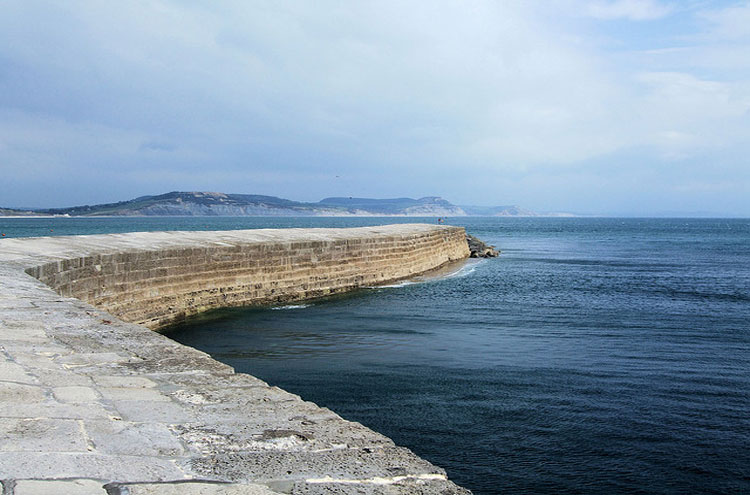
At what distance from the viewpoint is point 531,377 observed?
8.05 m

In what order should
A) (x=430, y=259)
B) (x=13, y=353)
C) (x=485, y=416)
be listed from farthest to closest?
(x=430, y=259) < (x=485, y=416) < (x=13, y=353)

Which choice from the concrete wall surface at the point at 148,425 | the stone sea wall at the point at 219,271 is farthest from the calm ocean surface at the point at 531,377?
the concrete wall surface at the point at 148,425

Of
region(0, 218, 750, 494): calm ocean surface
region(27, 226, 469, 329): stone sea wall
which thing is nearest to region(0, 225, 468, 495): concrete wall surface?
region(0, 218, 750, 494): calm ocean surface

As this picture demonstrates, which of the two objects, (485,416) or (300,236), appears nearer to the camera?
(485,416)

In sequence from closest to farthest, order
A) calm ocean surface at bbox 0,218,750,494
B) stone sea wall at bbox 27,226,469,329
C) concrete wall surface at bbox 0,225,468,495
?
concrete wall surface at bbox 0,225,468,495 → calm ocean surface at bbox 0,218,750,494 → stone sea wall at bbox 27,226,469,329

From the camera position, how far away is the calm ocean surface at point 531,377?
5328 millimetres

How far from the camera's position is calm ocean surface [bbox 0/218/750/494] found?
17.5 feet

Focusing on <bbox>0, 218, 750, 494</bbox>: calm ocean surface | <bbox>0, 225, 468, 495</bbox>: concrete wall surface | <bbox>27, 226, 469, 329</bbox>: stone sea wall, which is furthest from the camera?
<bbox>27, 226, 469, 329</bbox>: stone sea wall

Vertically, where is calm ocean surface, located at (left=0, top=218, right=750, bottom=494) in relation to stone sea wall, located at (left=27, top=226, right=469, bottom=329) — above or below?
below

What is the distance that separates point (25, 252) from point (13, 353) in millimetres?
6634

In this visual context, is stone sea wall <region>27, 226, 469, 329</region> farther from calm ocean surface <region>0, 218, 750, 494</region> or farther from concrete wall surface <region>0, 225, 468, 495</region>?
concrete wall surface <region>0, 225, 468, 495</region>

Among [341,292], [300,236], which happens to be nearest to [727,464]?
[341,292]

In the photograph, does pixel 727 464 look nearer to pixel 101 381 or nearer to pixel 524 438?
pixel 524 438

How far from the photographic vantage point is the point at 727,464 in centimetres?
531
